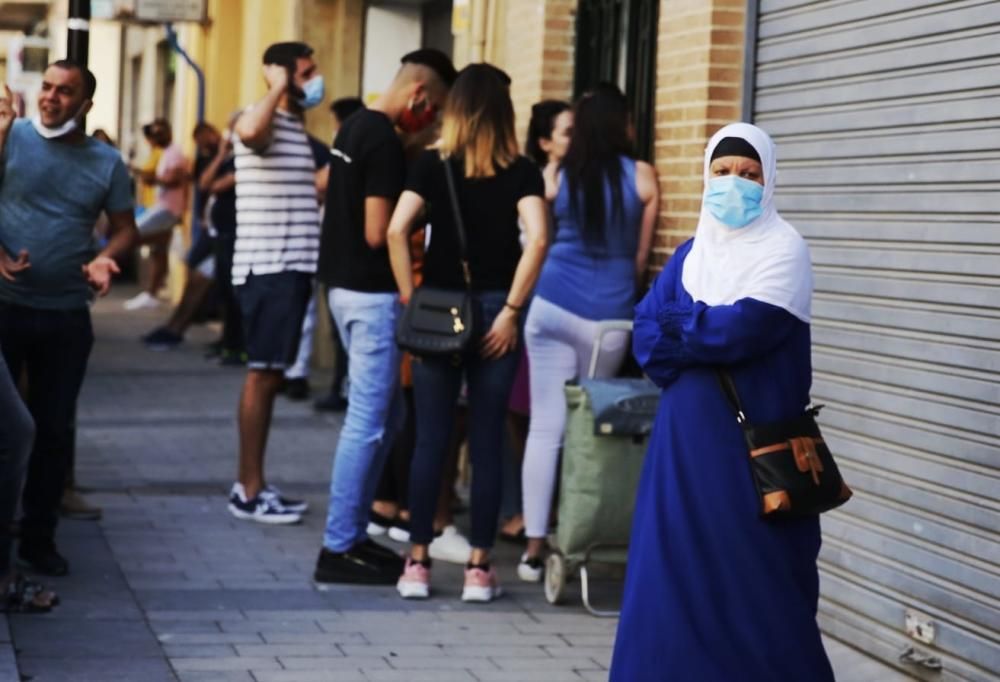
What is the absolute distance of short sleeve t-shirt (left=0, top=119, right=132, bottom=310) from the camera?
297 inches

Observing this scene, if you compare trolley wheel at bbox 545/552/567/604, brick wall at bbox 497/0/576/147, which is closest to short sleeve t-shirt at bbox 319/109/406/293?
trolley wheel at bbox 545/552/567/604

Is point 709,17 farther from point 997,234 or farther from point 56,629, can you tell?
point 56,629

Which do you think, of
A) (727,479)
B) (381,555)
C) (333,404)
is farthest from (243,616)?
(333,404)

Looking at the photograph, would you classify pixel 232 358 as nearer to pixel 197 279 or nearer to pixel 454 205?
pixel 197 279

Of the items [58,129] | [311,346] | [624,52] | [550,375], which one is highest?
[624,52]

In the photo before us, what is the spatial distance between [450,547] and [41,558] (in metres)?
1.74

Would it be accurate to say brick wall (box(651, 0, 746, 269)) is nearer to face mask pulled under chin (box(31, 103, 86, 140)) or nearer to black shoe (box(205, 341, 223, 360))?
face mask pulled under chin (box(31, 103, 86, 140))

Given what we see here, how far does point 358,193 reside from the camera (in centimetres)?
796

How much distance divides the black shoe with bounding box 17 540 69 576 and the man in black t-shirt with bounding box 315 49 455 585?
1008mm

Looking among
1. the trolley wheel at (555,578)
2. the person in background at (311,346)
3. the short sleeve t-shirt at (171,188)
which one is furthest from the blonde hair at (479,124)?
the short sleeve t-shirt at (171,188)

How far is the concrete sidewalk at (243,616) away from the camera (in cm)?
661

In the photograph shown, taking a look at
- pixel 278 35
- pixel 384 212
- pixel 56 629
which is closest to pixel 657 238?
pixel 384 212

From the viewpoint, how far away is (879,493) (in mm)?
6836

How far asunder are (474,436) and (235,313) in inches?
355
